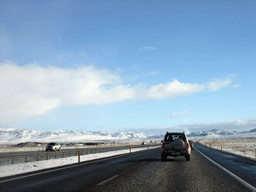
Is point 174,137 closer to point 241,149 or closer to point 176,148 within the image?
point 176,148

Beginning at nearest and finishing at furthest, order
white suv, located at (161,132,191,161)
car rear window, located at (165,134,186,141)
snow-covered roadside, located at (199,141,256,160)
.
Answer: white suv, located at (161,132,191,161) → car rear window, located at (165,134,186,141) → snow-covered roadside, located at (199,141,256,160)

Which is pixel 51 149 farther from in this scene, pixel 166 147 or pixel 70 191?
pixel 70 191

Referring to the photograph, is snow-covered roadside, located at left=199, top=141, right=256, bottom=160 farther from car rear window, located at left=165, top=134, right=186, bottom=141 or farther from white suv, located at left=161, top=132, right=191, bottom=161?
white suv, located at left=161, top=132, right=191, bottom=161

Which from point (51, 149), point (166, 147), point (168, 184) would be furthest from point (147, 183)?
point (51, 149)

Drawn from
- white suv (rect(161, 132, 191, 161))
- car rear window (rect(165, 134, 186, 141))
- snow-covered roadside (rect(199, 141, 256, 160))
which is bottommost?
snow-covered roadside (rect(199, 141, 256, 160))

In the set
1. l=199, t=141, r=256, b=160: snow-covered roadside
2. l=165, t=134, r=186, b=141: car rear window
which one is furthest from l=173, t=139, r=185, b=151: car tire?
l=199, t=141, r=256, b=160: snow-covered roadside

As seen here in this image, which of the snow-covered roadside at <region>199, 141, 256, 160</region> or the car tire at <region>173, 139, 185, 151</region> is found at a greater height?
the car tire at <region>173, 139, 185, 151</region>

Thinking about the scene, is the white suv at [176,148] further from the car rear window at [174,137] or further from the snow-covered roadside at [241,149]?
the snow-covered roadside at [241,149]

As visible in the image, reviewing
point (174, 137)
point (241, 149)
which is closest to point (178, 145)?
point (174, 137)

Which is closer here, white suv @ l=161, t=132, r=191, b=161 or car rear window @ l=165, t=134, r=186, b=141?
white suv @ l=161, t=132, r=191, b=161

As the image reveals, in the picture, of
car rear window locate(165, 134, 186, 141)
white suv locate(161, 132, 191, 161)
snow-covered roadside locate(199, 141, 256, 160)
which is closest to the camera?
white suv locate(161, 132, 191, 161)

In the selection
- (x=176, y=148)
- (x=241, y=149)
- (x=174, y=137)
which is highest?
(x=174, y=137)

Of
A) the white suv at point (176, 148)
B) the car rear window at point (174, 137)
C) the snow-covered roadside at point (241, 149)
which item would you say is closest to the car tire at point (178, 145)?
the white suv at point (176, 148)

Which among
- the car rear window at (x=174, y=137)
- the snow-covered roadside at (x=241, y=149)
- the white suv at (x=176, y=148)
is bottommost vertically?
the snow-covered roadside at (x=241, y=149)
